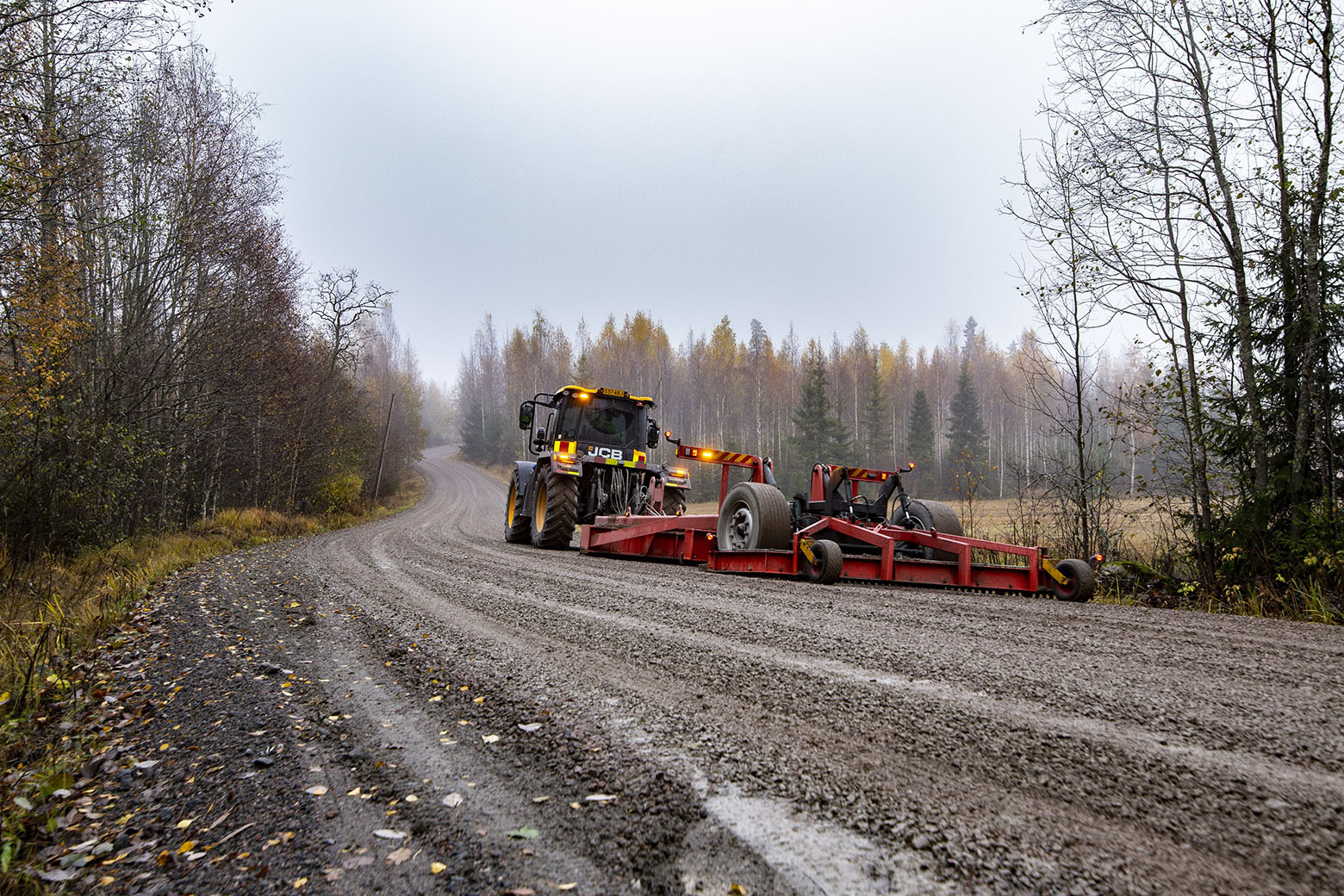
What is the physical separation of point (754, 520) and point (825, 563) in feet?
3.63

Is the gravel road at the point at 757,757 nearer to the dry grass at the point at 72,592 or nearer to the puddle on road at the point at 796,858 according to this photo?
the puddle on road at the point at 796,858

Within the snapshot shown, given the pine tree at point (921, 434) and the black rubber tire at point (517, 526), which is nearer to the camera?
the black rubber tire at point (517, 526)

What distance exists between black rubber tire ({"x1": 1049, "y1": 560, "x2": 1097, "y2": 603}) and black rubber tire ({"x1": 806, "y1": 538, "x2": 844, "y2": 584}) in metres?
1.77

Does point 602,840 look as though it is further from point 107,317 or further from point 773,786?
point 107,317

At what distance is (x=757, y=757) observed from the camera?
187 cm

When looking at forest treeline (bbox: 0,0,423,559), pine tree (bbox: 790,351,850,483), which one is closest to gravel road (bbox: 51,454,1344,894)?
forest treeline (bbox: 0,0,423,559)

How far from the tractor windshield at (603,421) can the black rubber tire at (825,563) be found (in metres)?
5.70

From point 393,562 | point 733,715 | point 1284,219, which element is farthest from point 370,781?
point 1284,219

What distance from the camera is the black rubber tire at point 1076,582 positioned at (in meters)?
5.07

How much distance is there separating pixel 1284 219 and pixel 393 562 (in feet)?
33.1

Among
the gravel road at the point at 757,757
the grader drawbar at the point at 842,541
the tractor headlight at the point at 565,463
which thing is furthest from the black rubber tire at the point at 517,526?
the gravel road at the point at 757,757

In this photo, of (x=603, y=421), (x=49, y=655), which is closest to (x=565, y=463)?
(x=603, y=421)

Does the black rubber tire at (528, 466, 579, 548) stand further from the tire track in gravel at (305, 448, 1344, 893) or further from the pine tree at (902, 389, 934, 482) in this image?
the pine tree at (902, 389, 934, 482)

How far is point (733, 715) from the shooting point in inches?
87.6
